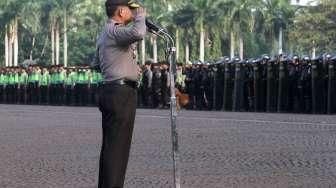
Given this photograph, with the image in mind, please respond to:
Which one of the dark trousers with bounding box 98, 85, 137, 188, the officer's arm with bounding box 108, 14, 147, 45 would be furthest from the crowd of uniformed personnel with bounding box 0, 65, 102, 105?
the officer's arm with bounding box 108, 14, 147, 45

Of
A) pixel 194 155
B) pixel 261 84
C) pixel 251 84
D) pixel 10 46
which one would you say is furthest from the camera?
pixel 10 46

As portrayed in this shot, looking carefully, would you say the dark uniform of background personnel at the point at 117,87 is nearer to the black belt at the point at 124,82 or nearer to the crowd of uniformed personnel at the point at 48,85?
the black belt at the point at 124,82

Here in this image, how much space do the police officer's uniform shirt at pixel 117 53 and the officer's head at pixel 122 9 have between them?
50 millimetres

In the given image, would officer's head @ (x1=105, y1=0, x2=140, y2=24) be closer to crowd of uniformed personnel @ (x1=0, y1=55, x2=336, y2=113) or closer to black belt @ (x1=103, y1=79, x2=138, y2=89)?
black belt @ (x1=103, y1=79, x2=138, y2=89)

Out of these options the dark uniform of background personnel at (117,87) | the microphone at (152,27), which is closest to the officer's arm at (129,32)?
the dark uniform of background personnel at (117,87)

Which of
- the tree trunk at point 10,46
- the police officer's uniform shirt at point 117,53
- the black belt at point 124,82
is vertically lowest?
the black belt at point 124,82

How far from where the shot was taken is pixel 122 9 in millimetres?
6973

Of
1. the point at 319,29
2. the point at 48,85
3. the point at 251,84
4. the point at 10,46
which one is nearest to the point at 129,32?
the point at 251,84

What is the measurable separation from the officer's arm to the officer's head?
0.07m

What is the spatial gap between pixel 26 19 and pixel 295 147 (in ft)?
225

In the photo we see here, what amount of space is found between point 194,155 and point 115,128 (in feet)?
18.3

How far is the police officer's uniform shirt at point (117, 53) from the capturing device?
22.8ft

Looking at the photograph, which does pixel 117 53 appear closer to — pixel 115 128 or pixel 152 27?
pixel 152 27

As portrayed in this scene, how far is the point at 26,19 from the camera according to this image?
80.4 metres
